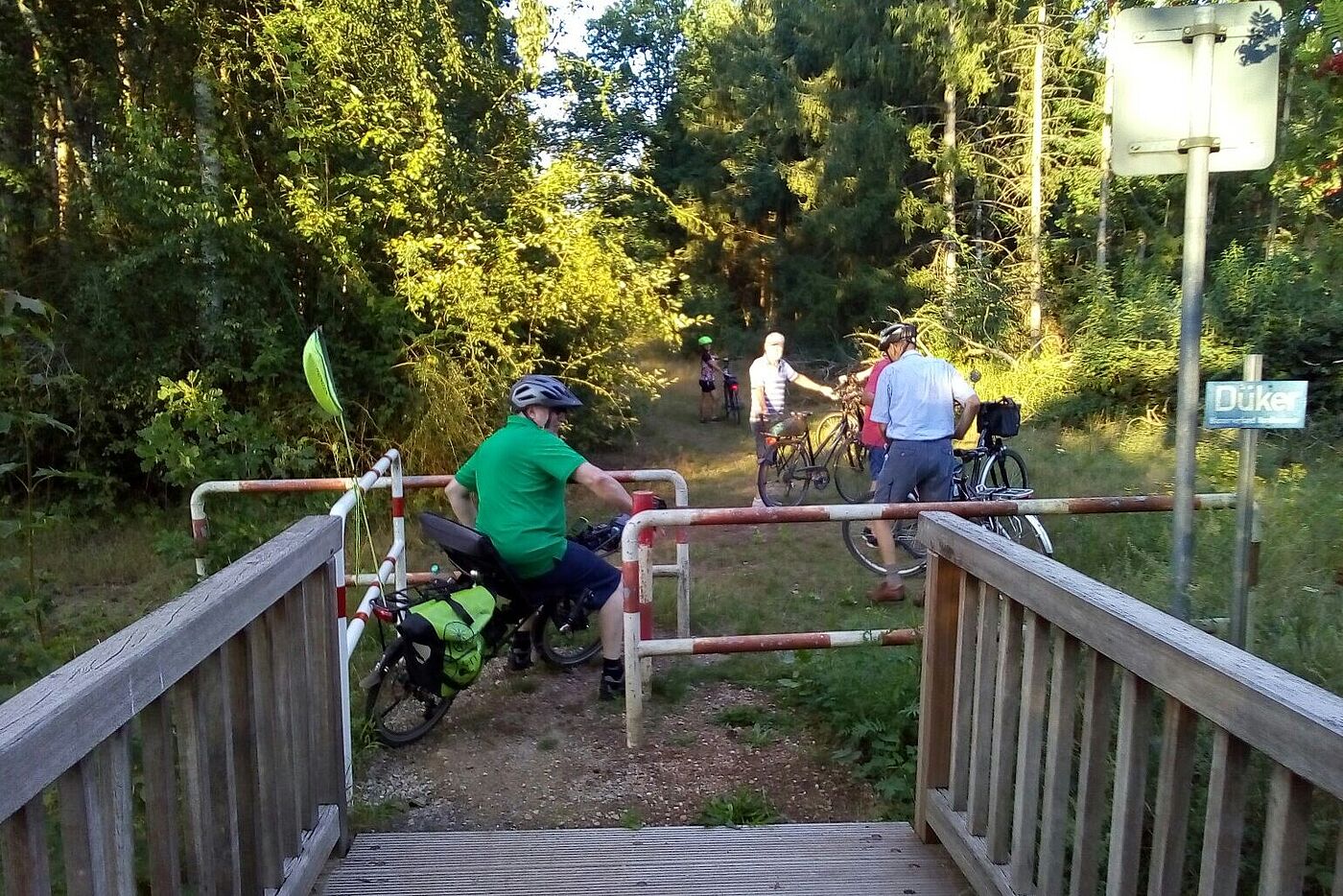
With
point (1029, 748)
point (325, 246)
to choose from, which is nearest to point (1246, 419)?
point (1029, 748)

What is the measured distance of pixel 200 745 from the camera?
6.84 feet

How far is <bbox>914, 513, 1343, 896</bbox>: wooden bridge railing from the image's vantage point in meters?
1.60

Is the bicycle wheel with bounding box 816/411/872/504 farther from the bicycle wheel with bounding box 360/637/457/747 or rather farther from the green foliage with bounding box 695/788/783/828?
the green foliage with bounding box 695/788/783/828

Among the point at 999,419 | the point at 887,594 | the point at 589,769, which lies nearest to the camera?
the point at 589,769

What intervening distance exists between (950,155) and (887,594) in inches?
836

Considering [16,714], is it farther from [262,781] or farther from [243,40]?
[243,40]

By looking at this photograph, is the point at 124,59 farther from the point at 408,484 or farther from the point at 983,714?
the point at 983,714

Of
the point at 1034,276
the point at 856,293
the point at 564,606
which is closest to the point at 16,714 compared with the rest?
the point at 564,606

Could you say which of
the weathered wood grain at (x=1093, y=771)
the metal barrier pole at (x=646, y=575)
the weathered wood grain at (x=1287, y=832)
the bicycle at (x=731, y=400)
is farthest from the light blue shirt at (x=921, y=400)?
the bicycle at (x=731, y=400)

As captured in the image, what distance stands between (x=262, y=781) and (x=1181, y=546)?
293 cm

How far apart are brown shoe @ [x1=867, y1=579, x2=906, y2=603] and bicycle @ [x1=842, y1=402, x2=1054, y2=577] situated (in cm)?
28

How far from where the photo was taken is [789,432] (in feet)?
36.4

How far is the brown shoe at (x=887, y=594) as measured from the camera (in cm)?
700

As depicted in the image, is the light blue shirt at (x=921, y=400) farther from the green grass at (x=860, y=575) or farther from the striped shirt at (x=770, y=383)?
the striped shirt at (x=770, y=383)
